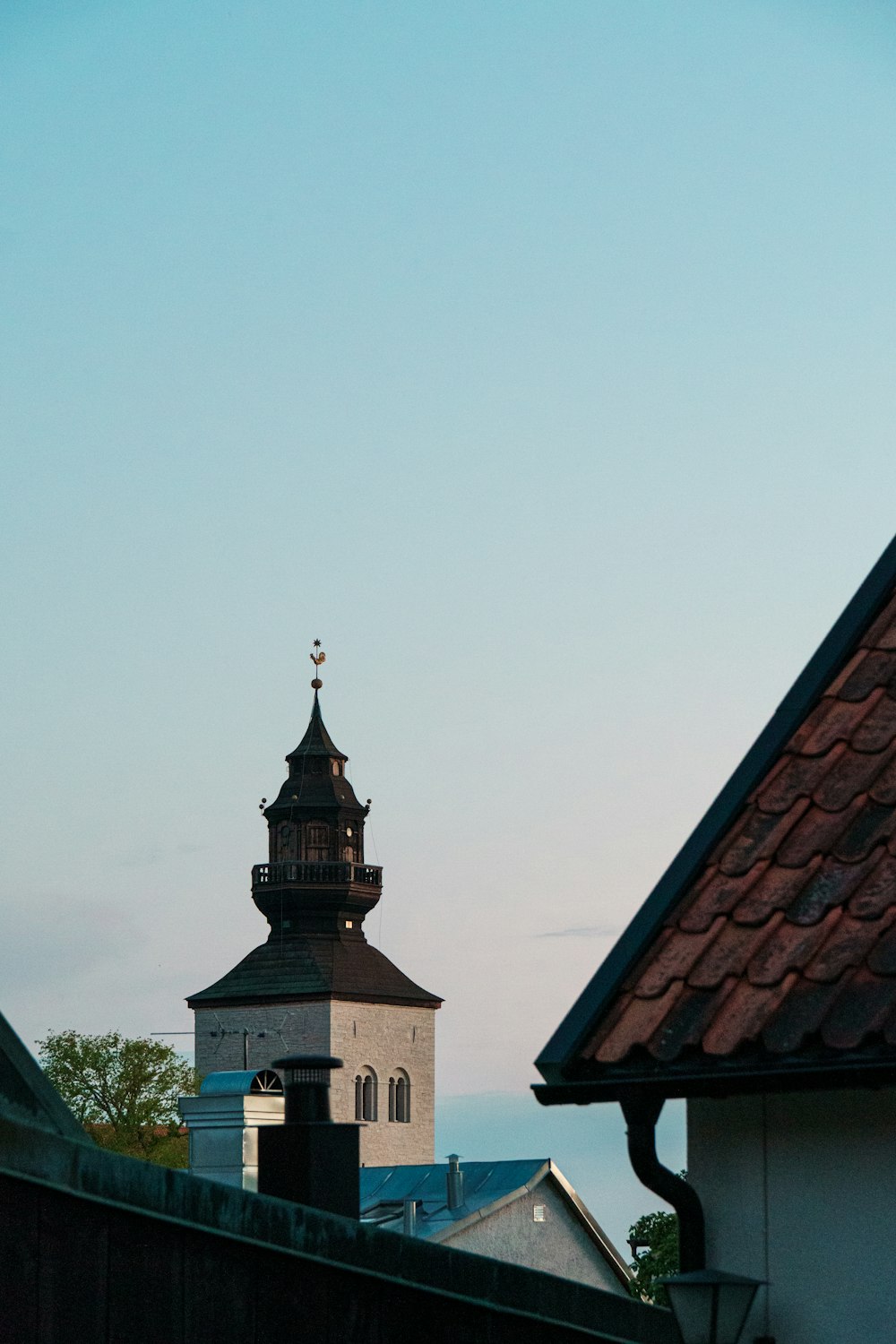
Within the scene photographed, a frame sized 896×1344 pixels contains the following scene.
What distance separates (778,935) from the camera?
234 inches

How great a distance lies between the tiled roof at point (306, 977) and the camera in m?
104

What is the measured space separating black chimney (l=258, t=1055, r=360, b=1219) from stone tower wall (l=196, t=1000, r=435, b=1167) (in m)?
96.3

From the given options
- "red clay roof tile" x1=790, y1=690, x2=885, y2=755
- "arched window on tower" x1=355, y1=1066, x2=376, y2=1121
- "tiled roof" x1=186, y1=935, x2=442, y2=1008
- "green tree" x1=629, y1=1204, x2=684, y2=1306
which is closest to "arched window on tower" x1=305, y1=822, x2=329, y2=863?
"tiled roof" x1=186, y1=935, x2=442, y2=1008

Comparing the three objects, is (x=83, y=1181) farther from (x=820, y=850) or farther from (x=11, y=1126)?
(x=820, y=850)

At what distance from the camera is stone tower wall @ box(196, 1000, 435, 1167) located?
10400cm

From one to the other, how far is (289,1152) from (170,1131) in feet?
225

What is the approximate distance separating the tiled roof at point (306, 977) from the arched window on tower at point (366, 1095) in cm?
357

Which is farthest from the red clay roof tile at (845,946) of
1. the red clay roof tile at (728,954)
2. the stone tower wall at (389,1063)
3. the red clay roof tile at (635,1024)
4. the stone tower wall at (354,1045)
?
the stone tower wall at (389,1063)

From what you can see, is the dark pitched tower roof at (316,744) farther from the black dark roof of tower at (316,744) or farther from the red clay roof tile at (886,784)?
the red clay roof tile at (886,784)

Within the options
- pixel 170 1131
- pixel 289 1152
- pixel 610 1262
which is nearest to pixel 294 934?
pixel 170 1131

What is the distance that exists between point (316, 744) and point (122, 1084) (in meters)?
34.7

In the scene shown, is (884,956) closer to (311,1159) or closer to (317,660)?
(311,1159)

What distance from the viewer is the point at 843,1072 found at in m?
5.51

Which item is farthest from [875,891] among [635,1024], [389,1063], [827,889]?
[389,1063]
